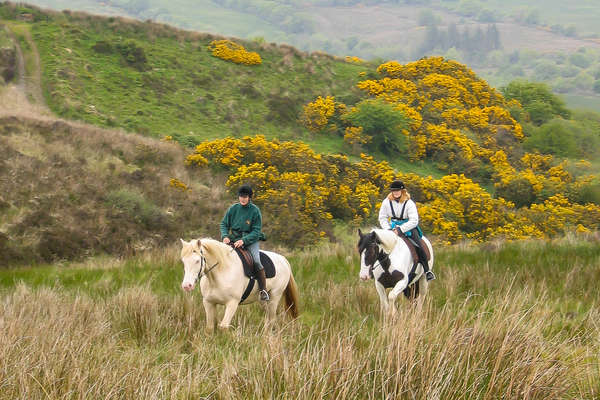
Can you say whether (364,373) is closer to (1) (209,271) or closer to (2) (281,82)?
(1) (209,271)

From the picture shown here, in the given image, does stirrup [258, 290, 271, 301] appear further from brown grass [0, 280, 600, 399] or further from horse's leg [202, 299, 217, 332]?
brown grass [0, 280, 600, 399]

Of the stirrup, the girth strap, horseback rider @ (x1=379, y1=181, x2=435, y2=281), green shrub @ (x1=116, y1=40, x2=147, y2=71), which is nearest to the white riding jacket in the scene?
horseback rider @ (x1=379, y1=181, x2=435, y2=281)

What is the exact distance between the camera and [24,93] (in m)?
28.2

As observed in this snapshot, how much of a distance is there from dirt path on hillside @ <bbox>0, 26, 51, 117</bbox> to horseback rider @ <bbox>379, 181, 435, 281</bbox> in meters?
20.3

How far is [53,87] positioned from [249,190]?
26180 mm

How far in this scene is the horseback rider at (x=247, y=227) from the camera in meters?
7.78

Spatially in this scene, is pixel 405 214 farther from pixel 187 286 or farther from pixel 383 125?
pixel 383 125

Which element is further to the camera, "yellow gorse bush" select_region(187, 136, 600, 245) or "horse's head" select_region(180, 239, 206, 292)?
"yellow gorse bush" select_region(187, 136, 600, 245)

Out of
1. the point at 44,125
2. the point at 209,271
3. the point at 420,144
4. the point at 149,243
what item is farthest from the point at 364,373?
the point at 420,144

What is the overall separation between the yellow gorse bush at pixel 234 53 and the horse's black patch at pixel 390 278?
33.5 meters

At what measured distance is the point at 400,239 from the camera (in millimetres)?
8398

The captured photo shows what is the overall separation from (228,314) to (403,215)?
11.5 feet

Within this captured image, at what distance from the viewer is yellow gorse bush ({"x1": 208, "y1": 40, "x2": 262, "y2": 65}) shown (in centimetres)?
3919

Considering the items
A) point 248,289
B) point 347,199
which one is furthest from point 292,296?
point 347,199
